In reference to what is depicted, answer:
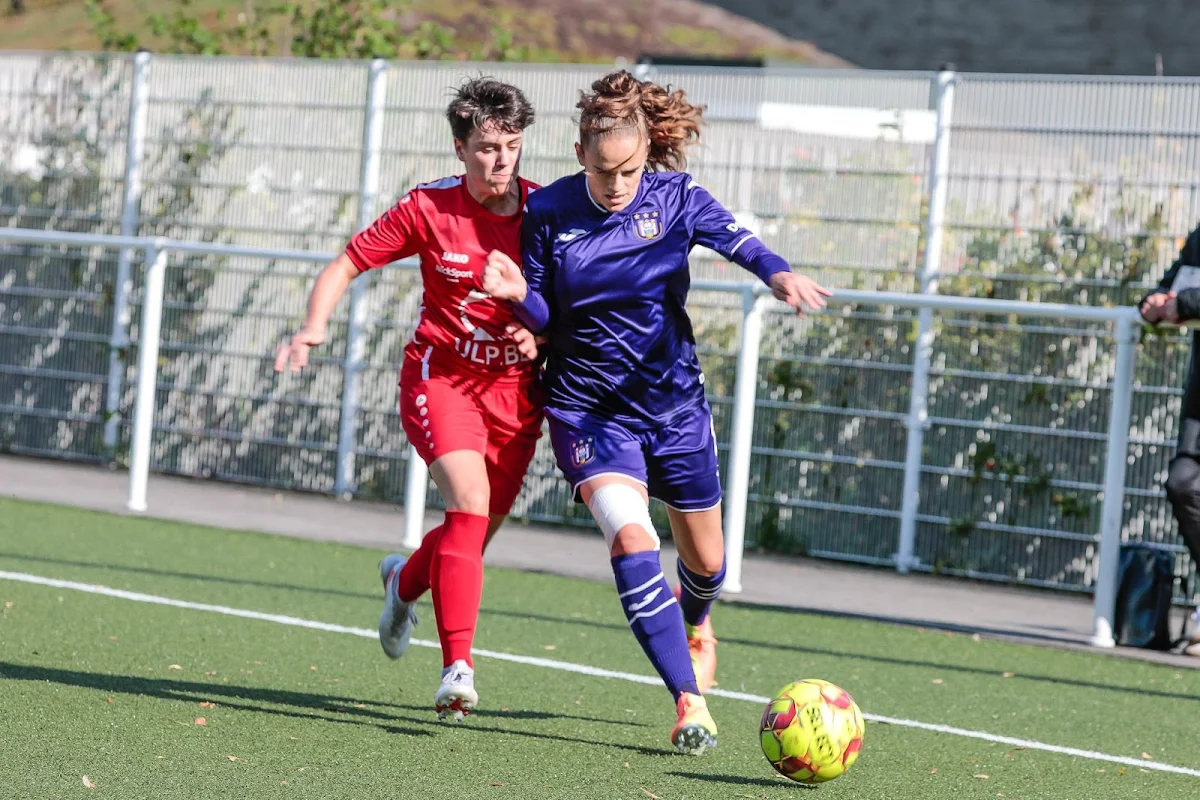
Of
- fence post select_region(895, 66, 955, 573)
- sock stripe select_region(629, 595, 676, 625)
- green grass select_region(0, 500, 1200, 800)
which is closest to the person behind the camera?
green grass select_region(0, 500, 1200, 800)

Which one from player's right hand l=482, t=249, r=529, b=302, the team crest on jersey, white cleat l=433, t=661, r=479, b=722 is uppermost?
the team crest on jersey

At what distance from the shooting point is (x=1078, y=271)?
10.7m

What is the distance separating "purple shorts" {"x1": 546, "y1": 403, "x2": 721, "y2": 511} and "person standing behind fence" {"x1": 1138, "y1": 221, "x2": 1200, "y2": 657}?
2822 millimetres

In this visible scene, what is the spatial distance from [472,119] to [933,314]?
5.89m

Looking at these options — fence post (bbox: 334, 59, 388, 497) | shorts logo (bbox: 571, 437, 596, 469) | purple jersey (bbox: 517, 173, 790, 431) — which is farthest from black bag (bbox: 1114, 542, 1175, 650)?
fence post (bbox: 334, 59, 388, 497)

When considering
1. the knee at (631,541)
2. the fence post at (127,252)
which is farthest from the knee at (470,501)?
the fence post at (127,252)

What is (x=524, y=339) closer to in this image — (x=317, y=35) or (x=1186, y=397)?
(x=1186, y=397)

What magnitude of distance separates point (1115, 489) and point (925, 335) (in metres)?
2.79

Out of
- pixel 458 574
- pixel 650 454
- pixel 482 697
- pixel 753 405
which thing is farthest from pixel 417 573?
pixel 753 405

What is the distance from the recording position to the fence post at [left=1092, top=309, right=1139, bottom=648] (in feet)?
27.1

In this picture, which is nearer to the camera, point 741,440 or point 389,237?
point 389,237

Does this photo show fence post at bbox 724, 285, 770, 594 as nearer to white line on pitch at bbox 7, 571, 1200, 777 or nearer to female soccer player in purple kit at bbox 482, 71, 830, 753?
white line on pitch at bbox 7, 571, 1200, 777

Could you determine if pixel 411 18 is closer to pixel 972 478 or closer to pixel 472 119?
pixel 972 478

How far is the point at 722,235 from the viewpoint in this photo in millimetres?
5629
